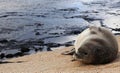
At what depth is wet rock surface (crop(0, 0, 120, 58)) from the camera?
11.8 m

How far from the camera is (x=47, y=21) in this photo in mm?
15945

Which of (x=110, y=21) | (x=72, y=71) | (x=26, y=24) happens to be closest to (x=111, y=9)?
(x=110, y=21)

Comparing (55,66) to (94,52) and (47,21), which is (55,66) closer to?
(94,52)

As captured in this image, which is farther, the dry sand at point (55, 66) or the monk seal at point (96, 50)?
the monk seal at point (96, 50)

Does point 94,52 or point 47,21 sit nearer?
point 94,52

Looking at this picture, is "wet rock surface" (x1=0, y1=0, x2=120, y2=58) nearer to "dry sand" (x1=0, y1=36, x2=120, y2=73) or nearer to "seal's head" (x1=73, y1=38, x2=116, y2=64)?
"dry sand" (x1=0, y1=36, x2=120, y2=73)

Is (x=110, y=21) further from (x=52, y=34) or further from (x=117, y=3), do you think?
(x=117, y=3)

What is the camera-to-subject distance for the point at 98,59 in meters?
7.03

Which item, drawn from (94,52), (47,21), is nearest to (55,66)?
(94,52)

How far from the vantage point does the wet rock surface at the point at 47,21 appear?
11828 mm

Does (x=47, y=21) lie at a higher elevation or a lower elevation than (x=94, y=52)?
lower

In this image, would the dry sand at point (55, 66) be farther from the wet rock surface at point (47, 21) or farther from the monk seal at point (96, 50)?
the wet rock surface at point (47, 21)

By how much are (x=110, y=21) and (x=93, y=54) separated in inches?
348

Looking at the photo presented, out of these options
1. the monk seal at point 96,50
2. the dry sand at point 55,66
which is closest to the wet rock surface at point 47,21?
the dry sand at point 55,66
